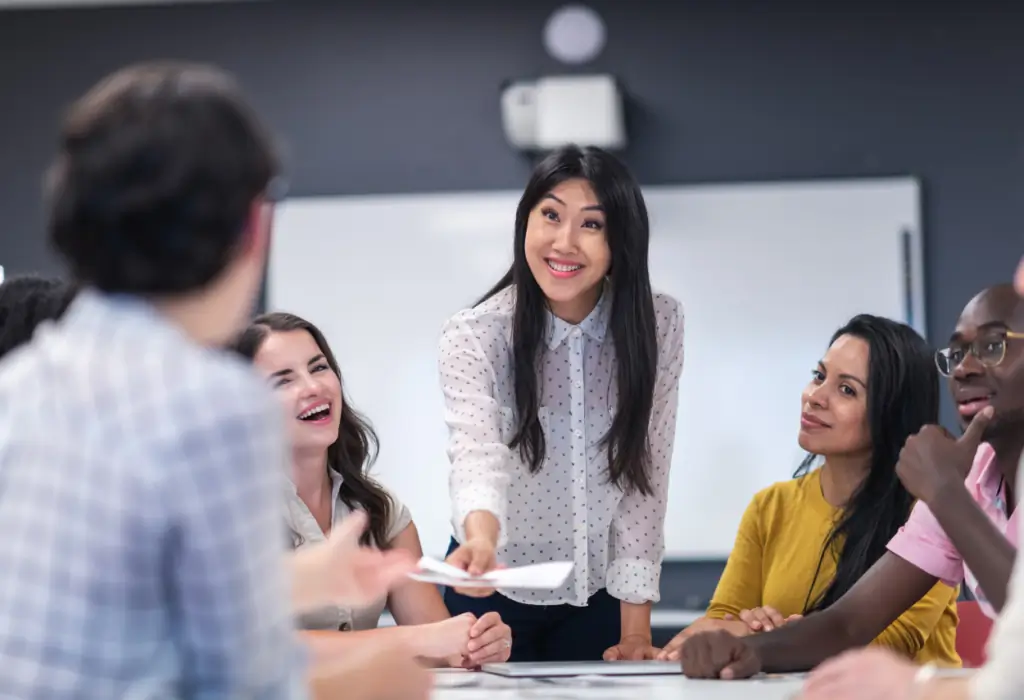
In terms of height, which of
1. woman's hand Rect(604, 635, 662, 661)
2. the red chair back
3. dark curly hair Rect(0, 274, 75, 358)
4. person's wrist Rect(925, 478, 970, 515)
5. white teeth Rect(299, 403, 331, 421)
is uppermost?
dark curly hair Rect(0, 274, 75, 358)

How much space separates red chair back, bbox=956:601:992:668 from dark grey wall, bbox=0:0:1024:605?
8.02 ft

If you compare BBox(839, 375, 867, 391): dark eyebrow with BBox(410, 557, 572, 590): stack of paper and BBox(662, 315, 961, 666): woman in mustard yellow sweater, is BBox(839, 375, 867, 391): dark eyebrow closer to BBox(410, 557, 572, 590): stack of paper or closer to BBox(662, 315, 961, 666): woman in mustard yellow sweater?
BBox(662, 315, 961, 666): woman in mustard yellow sweater

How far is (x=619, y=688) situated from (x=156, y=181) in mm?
1055

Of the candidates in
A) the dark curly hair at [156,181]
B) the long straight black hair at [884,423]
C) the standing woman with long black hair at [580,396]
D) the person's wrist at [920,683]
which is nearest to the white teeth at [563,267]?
the standing woman with long black hair at [580,396]

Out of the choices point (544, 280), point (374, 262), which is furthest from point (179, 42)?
point (544, 280)

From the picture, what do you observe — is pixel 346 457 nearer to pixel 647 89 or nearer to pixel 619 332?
pixel 619 332

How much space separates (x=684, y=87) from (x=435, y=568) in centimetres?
377

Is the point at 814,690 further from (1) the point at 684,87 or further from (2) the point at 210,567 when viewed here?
(1) the point at 684,87

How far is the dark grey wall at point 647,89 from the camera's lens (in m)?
4.93

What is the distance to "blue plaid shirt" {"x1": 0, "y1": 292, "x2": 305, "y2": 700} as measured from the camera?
0.86 m

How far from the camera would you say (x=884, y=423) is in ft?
8.90

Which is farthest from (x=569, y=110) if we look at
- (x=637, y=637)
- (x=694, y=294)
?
(x=637, y=637)

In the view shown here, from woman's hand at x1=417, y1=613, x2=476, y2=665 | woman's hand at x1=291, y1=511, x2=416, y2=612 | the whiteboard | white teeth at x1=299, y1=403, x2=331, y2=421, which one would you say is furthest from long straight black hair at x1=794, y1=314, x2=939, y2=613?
the whiteboard

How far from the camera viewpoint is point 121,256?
3.01ft
